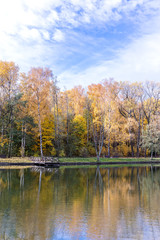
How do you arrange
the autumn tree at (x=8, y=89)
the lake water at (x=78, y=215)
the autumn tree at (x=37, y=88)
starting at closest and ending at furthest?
the lake water at (x=78, y=215) < the autumn tree at (x=8, y=89) < the autumn tree at (x=37, y=88)

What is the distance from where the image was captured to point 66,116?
5109 cm

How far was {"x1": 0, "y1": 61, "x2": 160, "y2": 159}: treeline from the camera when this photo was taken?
39.0 m

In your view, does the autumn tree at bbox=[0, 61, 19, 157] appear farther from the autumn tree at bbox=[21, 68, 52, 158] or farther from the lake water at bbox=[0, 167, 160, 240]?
the lake water at bbox=[0, 167, 160, 240]

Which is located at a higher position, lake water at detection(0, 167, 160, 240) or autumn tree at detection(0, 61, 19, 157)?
autumn tree at detection(0, 61, 19, 157)

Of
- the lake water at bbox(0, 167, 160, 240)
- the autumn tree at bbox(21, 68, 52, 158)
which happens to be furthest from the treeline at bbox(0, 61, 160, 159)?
the lake water at bbox(0, 167, 160, 240)

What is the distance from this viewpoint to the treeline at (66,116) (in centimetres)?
3900

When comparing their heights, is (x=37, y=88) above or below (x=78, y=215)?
above

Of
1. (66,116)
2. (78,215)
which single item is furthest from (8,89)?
(78,215)

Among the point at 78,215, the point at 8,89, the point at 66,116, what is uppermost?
the point at 8,89

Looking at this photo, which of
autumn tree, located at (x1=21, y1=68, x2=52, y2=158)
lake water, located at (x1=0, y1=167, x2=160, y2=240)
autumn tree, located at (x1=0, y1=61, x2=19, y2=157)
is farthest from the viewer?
autumn tree, located at (x1=21, y1=68, x2=52, y2=158)

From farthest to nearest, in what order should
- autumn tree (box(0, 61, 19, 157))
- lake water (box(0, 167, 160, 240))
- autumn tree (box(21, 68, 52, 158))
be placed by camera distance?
autumn tree (box(21, 68, 52, 158))
autumn tree (box(0, 61, 19, 157))
lake water (box(0, 167, 160, 240))

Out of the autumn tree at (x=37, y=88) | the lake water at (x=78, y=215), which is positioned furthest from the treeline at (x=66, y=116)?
the lake water at (x=78, y=215)

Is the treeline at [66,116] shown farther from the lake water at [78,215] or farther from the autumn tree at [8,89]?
the lake water at [78,215]

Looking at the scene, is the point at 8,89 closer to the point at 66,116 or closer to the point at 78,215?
the point at 66,116
